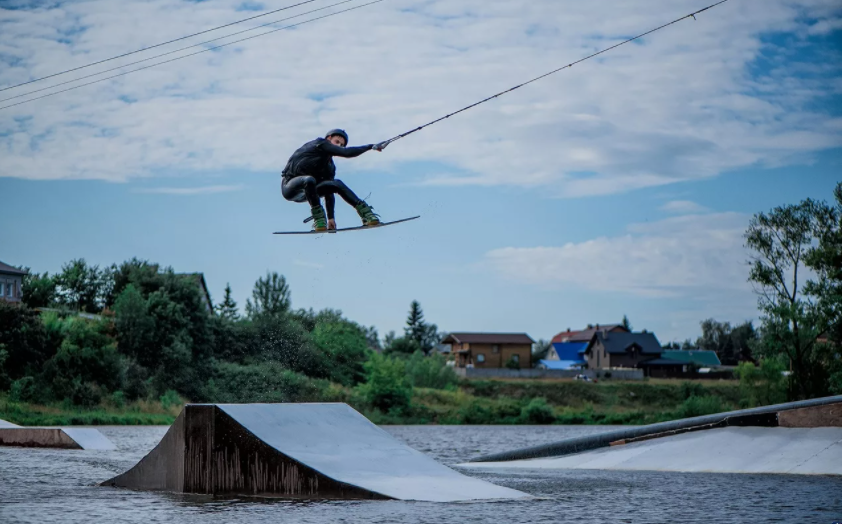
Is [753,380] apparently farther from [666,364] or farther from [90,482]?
[666,364]

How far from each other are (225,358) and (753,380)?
108ft

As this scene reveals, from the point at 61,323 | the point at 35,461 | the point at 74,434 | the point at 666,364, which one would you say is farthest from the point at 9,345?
the point at 666,364

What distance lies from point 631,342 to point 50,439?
361 ft

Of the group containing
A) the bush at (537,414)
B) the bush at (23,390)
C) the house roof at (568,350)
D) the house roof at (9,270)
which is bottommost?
the bush at (537,414)

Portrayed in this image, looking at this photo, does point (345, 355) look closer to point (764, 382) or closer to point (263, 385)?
point (263, 385)

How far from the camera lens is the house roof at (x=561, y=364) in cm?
14126

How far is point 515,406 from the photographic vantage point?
65438 millimetres

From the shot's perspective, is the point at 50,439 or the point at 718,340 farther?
the point at 718,340

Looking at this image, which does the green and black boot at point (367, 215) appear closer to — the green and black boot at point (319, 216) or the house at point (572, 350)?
the green and black boot at point (319, 216)

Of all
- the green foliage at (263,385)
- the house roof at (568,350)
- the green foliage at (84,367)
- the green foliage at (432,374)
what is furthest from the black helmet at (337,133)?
the house roof at (568,350)

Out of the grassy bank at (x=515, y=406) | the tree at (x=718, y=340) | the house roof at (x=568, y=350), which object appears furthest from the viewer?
the tree at (x=718, y=340)

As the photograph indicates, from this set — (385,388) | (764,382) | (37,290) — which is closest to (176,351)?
(385,388)

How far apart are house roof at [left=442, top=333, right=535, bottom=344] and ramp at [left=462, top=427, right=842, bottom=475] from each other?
99.8 meters

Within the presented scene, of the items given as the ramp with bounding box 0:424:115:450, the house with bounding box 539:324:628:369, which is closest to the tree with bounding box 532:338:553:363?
the house with bounding box 539:324:628:369
